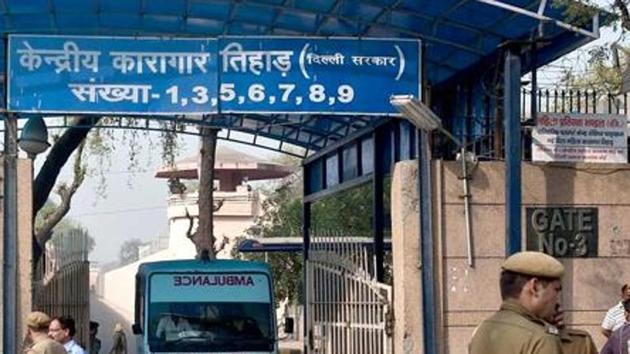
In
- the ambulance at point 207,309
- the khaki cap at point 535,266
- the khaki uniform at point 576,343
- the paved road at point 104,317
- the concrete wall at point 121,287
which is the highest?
the khaki cap at point 535,266

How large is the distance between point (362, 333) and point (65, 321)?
14.6ft

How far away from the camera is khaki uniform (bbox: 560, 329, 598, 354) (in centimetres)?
525

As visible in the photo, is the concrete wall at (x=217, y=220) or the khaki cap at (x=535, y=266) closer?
the khaki cap at (x=535, y=266)

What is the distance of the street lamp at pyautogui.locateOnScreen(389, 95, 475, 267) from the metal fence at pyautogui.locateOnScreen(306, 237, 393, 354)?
1234 millimetres

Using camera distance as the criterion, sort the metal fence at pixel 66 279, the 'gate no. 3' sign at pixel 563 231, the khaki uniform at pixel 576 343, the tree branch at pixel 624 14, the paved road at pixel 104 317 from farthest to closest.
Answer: the paved road at pixel 104 317 → the metal fence at pixel 66 279 → the 'gate no. 3' sign at pixel 563 231 → the tree branch at pixel 624 14 → the khaki uniform at pixel 576 343

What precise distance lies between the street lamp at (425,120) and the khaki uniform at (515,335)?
22.2 feet

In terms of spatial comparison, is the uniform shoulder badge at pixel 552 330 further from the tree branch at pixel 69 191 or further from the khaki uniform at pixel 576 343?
the tree branch at pixel 69 191

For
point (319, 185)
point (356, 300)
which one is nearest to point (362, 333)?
point (356, 300)

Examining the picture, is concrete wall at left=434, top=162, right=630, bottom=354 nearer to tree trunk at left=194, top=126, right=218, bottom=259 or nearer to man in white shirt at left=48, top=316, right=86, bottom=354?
man in white shirt at left=48, top=316, right=86, bottom=354

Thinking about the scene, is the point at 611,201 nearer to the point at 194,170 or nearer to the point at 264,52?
the point at 264,52

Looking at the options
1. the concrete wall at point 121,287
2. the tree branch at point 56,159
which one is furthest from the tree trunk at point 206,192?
the concrete wall at point 121,287

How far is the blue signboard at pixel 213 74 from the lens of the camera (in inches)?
517

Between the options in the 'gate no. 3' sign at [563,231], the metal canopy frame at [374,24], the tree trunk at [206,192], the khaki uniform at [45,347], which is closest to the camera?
the khaki uniform at [45,347]

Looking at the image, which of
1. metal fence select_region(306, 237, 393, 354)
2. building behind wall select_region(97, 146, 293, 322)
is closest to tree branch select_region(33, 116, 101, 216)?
metal fence select_region(306, 237, 393, 354)
